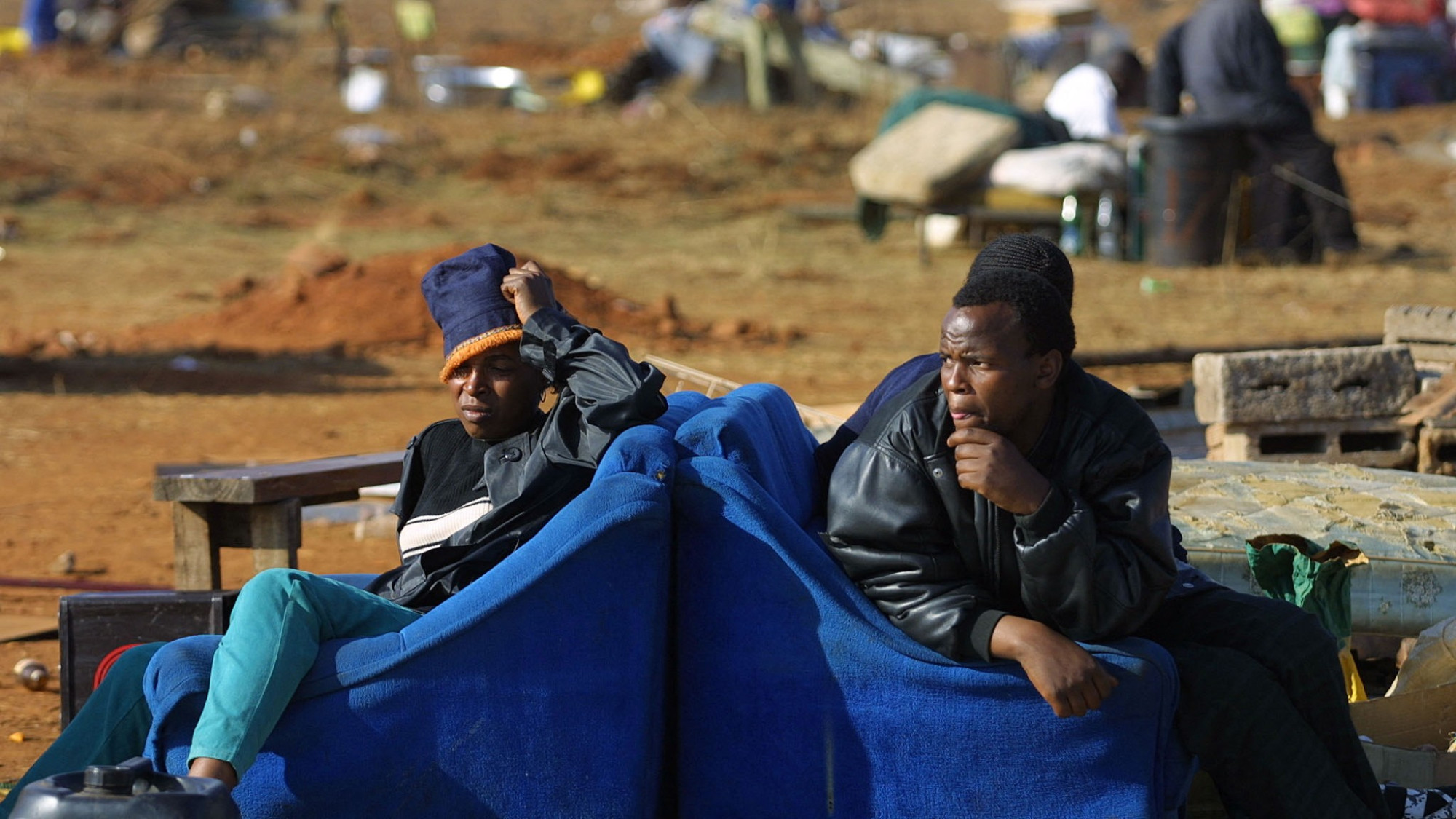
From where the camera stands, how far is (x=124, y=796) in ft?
8.59

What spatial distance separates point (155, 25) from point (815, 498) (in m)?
26.9

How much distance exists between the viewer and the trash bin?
530 inches

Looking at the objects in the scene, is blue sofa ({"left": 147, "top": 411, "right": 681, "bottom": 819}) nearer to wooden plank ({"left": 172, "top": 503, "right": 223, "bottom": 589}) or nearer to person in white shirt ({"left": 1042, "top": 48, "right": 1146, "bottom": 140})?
wooden plank ({"left": 172, "top": 503, "right": 223, "bottom": 589})

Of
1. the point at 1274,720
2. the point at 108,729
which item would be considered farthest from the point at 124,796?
the point at 1274,720

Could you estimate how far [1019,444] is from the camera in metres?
3.21

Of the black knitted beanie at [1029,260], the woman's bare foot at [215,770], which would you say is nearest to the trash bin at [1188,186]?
the black knitted beanie at [1029,260]

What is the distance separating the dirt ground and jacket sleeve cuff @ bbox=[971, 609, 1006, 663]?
8.81 feet

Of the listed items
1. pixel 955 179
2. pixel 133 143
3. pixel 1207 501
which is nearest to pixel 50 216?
pixel 133 143

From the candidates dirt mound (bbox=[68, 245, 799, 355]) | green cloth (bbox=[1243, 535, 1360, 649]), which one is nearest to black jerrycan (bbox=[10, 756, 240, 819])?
green cloth (bbox=[1243, 535, 1360, 649])

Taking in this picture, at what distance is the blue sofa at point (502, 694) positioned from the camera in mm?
3086

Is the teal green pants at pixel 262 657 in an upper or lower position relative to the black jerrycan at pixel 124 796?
upper

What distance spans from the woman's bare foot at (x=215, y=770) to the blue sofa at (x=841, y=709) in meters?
0.88

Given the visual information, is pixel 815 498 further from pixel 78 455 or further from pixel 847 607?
pixel 78 455

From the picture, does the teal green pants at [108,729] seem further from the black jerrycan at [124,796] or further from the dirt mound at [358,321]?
the dirt mound at [358,321]
